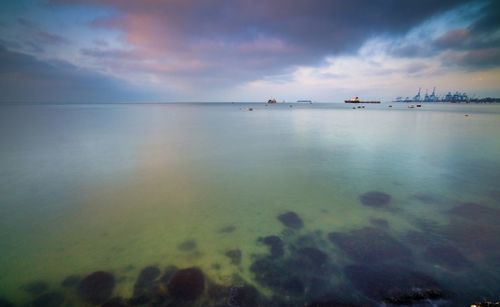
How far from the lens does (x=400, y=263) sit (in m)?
6.36

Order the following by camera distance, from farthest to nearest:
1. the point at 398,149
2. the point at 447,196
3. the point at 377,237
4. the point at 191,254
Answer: the point at 398,149
the point at 447,196
the point at 377,237
the point at 191,254

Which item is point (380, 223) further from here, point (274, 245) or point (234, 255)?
point (234, 255)

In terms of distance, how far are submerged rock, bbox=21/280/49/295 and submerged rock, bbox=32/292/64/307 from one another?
0.22 metres

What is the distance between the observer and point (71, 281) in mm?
5945

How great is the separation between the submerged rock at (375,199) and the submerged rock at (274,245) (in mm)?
5327

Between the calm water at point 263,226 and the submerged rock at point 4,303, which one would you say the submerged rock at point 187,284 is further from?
the submerged rock at point 4,303

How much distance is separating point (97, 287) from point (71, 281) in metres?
0.89

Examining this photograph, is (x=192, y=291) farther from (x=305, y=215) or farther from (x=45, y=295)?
(x=305, y=215)

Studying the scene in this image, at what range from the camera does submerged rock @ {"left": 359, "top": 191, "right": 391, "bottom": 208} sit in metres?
10.2

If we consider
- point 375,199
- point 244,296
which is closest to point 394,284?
point 244,296

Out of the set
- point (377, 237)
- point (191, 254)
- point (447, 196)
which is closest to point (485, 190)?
point (447, 196)

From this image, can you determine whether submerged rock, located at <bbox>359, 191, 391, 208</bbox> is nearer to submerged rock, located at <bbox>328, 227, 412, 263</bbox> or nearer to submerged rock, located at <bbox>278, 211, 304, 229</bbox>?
submerged rock, located at <bbox>328, 227, 412, 263</bbox>

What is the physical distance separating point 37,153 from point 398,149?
34.0 m

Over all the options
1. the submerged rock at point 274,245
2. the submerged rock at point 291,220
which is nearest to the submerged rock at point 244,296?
the submerged rock at point 274,245
